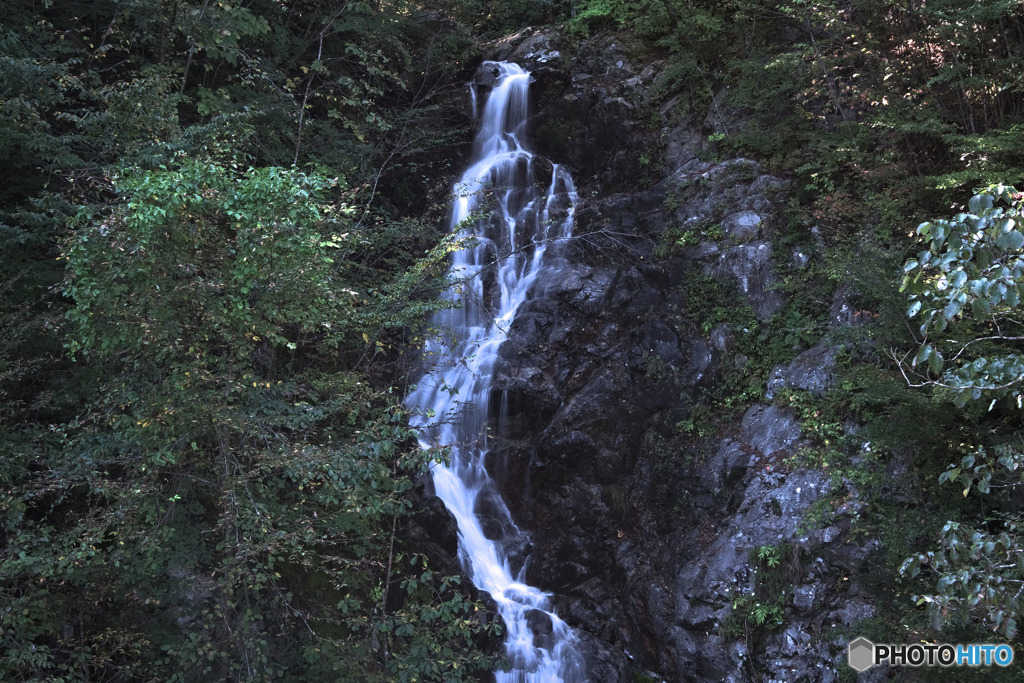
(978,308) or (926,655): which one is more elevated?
(978,308)

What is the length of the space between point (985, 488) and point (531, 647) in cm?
633

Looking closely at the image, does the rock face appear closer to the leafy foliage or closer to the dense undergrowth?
the dense undergrowth

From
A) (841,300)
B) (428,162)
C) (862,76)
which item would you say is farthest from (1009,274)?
(428,162)

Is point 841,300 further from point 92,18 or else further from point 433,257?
point 92,18

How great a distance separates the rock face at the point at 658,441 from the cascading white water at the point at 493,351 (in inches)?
11.3

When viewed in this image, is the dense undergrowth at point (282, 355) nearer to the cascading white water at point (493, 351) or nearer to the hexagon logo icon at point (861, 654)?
the hexagon logo icon at point (861, 654)

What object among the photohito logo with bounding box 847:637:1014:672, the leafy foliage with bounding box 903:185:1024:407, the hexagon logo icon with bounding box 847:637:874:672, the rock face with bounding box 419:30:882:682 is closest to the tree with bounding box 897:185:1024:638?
the leafy foliage with bounding box 903:185:1024:407

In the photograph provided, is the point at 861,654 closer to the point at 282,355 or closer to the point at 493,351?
the point at 493,351

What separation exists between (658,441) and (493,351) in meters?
2.74

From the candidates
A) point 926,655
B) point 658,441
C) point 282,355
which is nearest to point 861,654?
point 926,655

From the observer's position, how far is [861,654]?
6500 mm

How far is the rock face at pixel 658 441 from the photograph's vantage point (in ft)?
24.5

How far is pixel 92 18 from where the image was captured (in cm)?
987

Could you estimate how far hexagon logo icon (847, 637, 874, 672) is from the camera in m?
6.43
